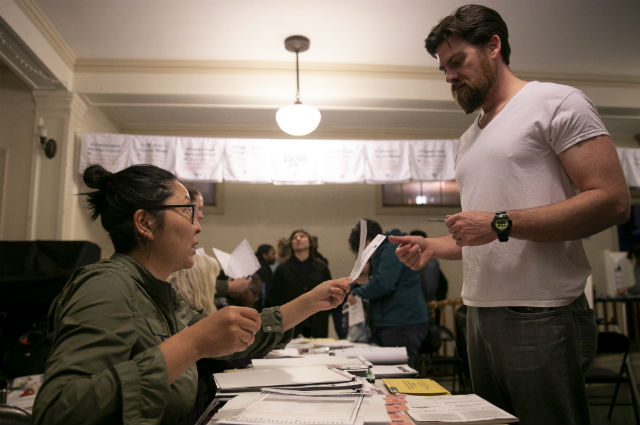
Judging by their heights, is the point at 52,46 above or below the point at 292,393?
above

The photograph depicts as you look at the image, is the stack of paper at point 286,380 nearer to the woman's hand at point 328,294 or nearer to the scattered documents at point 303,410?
the scattered documents at point 303,410

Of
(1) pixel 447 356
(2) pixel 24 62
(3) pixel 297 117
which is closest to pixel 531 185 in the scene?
(3) pixel 297 117

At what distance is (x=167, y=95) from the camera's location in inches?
209

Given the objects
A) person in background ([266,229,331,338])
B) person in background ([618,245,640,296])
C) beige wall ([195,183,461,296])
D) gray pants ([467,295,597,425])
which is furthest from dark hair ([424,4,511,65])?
person in background ([618,245,640,296])

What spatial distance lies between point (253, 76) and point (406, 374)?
445 cm

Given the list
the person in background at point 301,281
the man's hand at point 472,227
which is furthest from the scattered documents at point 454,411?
the person in background at point 301,281

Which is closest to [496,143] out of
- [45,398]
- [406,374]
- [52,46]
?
[406,374]

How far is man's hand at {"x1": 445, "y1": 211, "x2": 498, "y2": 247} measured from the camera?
122 cm

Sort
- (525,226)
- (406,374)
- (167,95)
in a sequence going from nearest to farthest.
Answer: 1. (525,226)
2. (406,374)
3. (167,95)

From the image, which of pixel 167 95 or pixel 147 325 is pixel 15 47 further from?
pixel 147 325

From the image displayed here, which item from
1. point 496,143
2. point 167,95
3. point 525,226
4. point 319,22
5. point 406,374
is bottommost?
point 406,374

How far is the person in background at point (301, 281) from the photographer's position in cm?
368

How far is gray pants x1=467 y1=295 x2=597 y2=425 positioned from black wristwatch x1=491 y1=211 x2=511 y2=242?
0.23 m

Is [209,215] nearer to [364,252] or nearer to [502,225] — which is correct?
[364,252]
